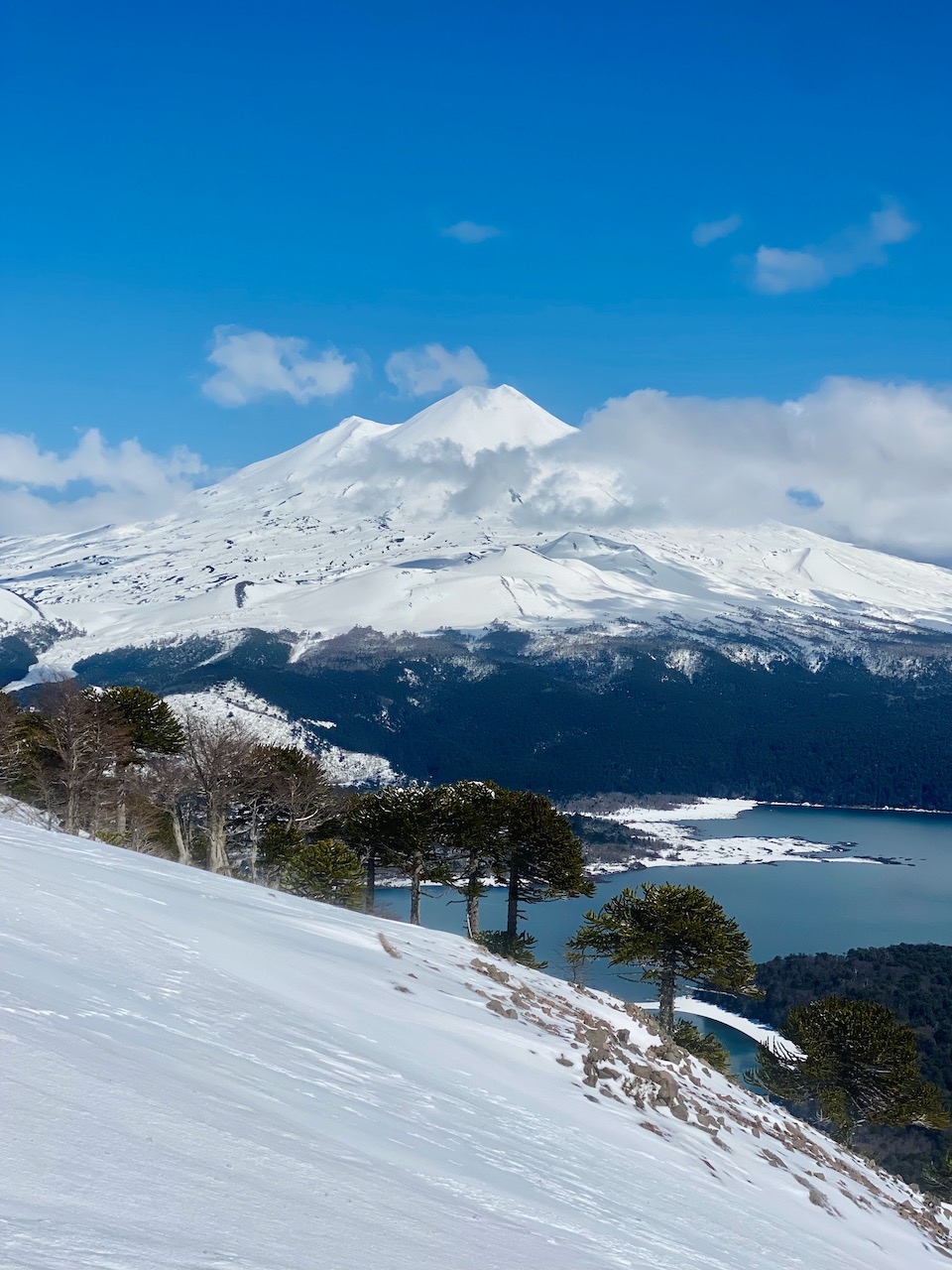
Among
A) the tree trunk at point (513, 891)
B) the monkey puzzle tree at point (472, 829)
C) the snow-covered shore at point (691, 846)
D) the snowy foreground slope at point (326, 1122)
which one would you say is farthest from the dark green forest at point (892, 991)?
the snowy foreground slope at point (326, 1122)

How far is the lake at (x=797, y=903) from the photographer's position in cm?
6769

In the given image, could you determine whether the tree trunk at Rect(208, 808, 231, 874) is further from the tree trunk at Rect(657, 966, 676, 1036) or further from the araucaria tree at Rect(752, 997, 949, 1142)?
the araucaria tree at Rect(752, 997, 949, 1142)

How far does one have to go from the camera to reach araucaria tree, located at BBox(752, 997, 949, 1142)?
28.6 m

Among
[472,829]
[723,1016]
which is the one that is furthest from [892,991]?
[472,829]

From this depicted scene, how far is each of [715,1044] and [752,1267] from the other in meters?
25.5

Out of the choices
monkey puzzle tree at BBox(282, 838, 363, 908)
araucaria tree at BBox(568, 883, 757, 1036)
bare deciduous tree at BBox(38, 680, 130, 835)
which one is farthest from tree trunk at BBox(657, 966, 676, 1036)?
bare deciduous tree at BBox(38, 680, 130, 835)

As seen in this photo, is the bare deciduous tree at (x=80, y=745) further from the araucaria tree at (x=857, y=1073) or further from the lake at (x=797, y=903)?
the lake at (x=797, y=903)

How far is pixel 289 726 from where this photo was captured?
574 feet

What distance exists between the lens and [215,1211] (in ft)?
12.3

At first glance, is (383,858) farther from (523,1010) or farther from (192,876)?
(523,1010)

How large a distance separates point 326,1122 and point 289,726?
17333 centimetres

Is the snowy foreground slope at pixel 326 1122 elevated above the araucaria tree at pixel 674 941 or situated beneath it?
elevated above

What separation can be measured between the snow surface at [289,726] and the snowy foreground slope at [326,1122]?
482 ft

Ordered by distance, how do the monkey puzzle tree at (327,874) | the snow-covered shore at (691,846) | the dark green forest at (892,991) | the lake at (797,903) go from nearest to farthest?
the monkey puzzle tree at (327,874)
the dark green forest at (892,991)
the lake at (797,903)
the snow-covered shore at (691,846)
